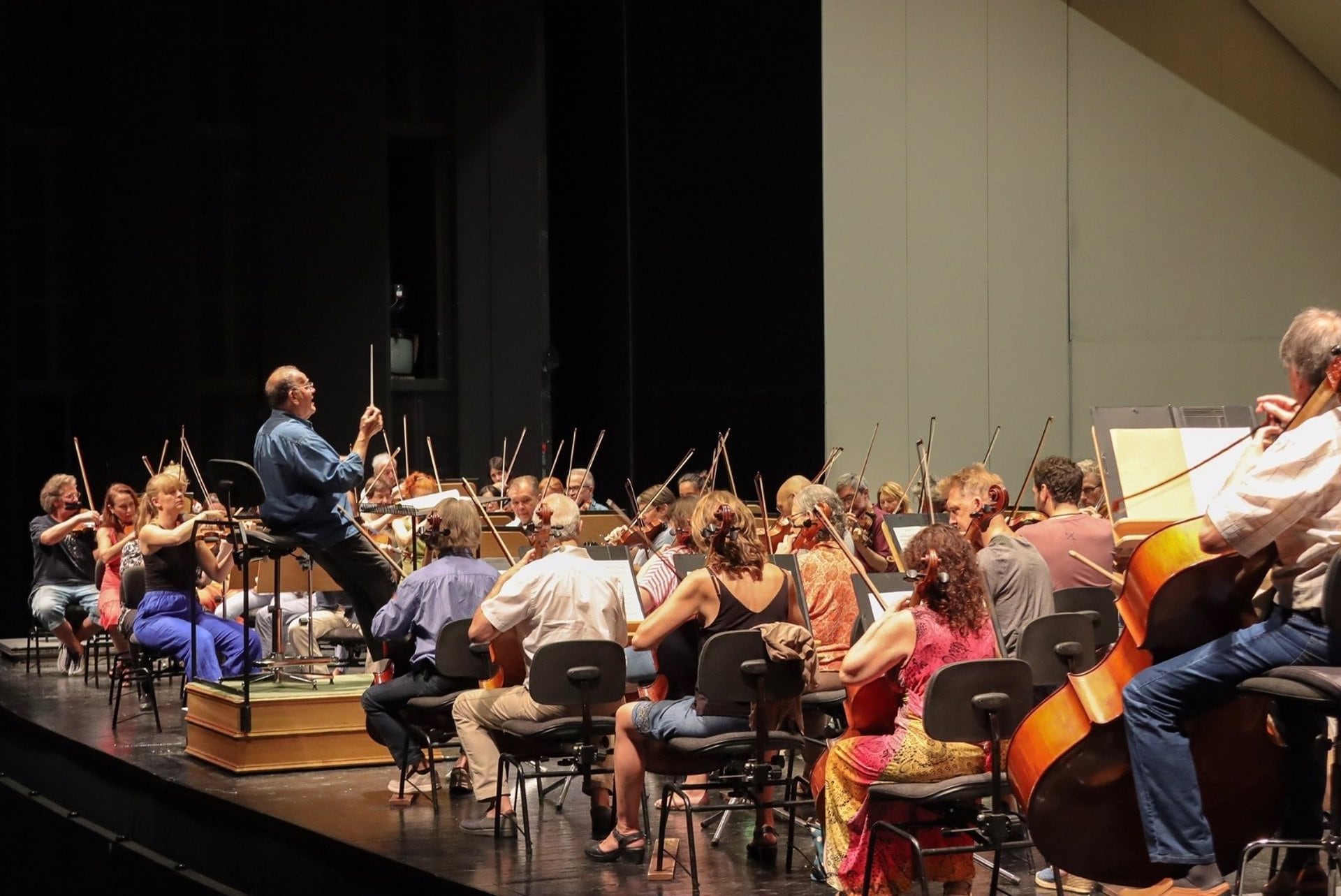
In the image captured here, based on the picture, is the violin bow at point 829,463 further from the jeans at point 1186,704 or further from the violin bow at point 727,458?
the jeans at point 1186,704

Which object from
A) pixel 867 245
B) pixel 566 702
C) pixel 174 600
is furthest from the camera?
pixel 867 245

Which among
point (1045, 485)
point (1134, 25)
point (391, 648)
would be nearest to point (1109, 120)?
point (1134, 25)

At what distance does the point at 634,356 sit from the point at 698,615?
7.62 meters

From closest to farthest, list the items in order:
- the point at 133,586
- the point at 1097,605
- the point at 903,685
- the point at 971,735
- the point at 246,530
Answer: the point at 971,735, the point at 903,685, the point at 1097,605, the point at 246,530, the point at 133,586

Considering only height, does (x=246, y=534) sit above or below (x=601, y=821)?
above

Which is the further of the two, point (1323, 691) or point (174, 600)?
point (174, 600)

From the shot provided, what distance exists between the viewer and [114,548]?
8.51 m

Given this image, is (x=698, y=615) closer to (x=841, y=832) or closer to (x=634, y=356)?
(x=841, y=832)

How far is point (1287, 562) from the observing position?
3.24 metres

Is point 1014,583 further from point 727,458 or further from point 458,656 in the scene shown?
point 727,458

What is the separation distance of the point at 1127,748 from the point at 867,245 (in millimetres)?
8730

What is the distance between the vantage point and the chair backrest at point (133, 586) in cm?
805

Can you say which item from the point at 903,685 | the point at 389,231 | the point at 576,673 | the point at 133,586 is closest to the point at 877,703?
the point at 903,685

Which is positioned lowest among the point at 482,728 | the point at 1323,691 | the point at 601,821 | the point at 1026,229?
the point at 601,821
